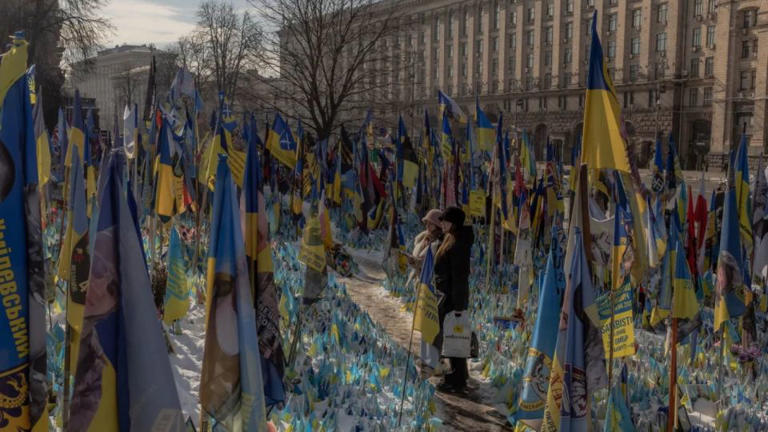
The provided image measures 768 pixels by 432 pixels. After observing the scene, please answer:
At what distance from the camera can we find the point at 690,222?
31.1 feet

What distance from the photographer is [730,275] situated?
661 centimetres

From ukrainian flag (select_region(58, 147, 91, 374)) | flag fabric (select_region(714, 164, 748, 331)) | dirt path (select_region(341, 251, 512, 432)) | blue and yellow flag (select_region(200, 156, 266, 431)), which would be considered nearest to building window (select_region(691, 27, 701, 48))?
dirt path (select_region(341, 251, 512, 432))

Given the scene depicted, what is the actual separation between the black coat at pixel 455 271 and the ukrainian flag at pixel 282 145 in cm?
682

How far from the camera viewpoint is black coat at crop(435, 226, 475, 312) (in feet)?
21.2

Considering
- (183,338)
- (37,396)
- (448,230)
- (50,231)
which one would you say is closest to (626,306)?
(448,230)

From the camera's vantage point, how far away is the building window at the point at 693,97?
182 feet

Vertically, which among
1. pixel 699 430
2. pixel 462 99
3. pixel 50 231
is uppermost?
pixel 462 99

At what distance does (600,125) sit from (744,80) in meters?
54.2

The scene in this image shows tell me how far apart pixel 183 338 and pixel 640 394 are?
4.35 metres

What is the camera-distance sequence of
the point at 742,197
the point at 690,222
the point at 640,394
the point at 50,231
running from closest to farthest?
the point at 640,394 → the point at 742,197 → the point at 690,222 → the point at 50,231

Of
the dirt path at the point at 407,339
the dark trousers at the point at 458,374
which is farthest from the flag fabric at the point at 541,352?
the dark trousers at the point at 458,374

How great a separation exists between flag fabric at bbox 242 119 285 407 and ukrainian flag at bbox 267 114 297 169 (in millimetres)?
8597

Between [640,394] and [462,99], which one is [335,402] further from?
[462,99]

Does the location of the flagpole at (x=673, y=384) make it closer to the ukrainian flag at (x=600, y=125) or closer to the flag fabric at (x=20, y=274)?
the ukrainian flag at (x=600, y=125)
